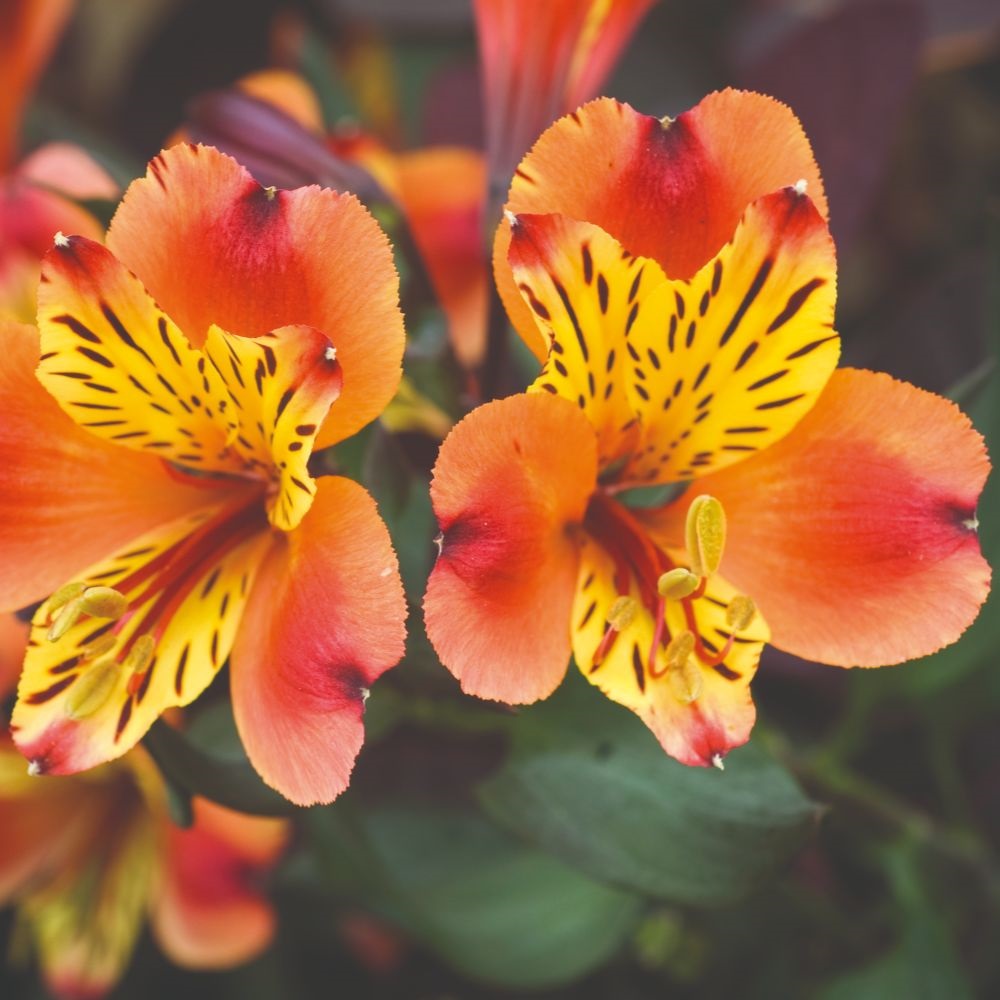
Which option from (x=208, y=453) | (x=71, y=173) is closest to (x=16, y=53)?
(x=71, y=173)

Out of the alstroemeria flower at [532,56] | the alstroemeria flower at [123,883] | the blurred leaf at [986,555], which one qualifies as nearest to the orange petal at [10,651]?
the alstroemeria flower at [123,883]

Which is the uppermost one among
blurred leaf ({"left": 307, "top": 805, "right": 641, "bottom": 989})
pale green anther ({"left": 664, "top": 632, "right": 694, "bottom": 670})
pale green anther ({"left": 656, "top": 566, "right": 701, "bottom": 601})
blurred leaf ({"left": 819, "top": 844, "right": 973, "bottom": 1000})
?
pale green anther ({"left": 656, "top": 566, "right": 701, "bottom": 601})

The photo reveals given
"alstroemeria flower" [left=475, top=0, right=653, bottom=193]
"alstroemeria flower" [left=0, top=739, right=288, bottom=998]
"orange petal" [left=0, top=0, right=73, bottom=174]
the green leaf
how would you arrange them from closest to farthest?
the green leaf → "alstroemeria flower" [left=475, top=0, right=653, bottom=193] → "alstroemeria flower" [left=0, top=739, right=288, bottom=998] → "orange petal" [left=0, top=0, right=73, bottom=174]

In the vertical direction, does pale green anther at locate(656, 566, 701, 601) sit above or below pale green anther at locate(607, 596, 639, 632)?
above

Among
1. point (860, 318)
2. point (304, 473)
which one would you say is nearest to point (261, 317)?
point (304, 473)

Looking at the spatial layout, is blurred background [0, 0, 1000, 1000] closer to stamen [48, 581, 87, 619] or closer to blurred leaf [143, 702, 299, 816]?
blurred leaf [143, 702, 299, 816]

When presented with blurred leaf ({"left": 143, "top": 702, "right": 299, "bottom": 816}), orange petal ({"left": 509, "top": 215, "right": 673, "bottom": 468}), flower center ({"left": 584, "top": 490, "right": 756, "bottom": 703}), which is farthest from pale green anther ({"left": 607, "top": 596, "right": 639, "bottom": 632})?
blurred leaf ({"left": 143, "top": 702, "right": 299, "bottom": 816})

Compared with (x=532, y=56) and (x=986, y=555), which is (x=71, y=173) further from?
(x=986, y=555)
